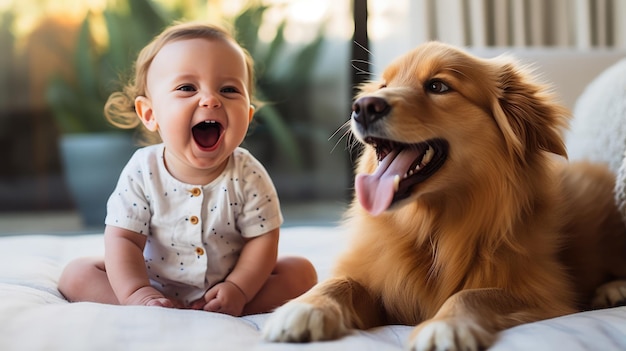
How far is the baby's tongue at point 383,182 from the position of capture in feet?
4.31

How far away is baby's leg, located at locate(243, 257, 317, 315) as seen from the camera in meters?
1.54

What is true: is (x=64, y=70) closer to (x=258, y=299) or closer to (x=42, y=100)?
(x=42, y=100)

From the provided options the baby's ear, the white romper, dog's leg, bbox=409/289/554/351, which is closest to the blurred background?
the baby's ear

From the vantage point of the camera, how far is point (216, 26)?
1.59 metres

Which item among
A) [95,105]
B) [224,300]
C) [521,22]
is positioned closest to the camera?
[224,300]

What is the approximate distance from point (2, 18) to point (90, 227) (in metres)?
1.31

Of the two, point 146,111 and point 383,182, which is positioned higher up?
point 146,111

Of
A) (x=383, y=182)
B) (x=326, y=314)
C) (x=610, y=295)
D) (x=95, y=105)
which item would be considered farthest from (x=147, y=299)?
(x=95, y=105)

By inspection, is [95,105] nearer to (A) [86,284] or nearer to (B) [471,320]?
(A) [86,284]

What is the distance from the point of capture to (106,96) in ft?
12.9

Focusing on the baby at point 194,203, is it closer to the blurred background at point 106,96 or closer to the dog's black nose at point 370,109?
the dog's black nose at point 370,109

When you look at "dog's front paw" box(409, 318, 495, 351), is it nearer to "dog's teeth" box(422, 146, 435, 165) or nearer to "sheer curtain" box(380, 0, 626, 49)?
"dog's teeth" box(422, 146, 435, 165)

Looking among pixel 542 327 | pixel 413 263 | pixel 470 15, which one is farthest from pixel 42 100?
pixel 542 327

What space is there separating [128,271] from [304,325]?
0.46 meters
